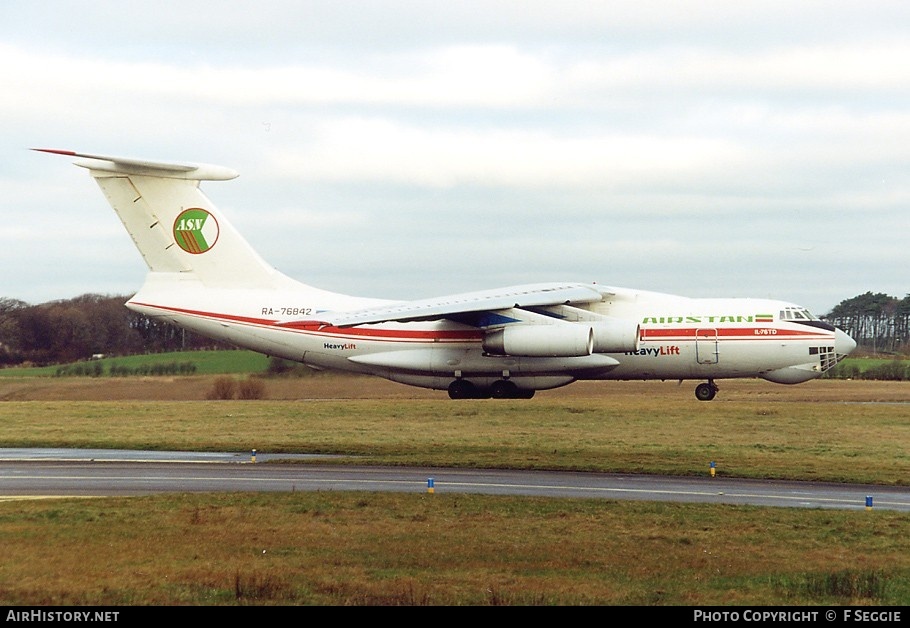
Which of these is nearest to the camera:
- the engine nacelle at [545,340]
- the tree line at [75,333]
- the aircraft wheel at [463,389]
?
the engine nacelle at [545,340]

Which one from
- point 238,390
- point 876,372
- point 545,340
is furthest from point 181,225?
point 876,372

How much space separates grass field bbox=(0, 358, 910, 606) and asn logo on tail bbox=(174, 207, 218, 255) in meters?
7.86

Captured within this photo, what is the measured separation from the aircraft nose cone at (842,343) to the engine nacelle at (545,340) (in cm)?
738

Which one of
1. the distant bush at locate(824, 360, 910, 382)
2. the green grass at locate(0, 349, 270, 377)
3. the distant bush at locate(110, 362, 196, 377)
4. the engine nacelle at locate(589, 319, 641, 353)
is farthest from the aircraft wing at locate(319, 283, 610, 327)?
the distant bush at locate(824, 360, 910, 382)

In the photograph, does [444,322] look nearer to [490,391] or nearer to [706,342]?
[490,391]

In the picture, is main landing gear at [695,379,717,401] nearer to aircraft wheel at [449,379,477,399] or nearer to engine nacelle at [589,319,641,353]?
engine nacelle at [589,319,641,353]

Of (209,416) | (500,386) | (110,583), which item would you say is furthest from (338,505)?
(500,386)

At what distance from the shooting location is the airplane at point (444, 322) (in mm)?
32281

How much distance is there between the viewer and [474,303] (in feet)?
103

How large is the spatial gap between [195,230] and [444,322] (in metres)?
7.84

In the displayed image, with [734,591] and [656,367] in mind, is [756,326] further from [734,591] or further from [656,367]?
[734,591]

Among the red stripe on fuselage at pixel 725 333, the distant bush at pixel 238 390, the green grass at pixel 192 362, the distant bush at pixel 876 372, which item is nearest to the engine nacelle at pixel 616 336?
the red stripe on fuselage at pixel 725 333

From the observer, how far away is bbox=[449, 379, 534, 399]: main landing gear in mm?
33750

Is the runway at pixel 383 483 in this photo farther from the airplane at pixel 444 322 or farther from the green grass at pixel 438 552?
the airplane at pixel 444 322
